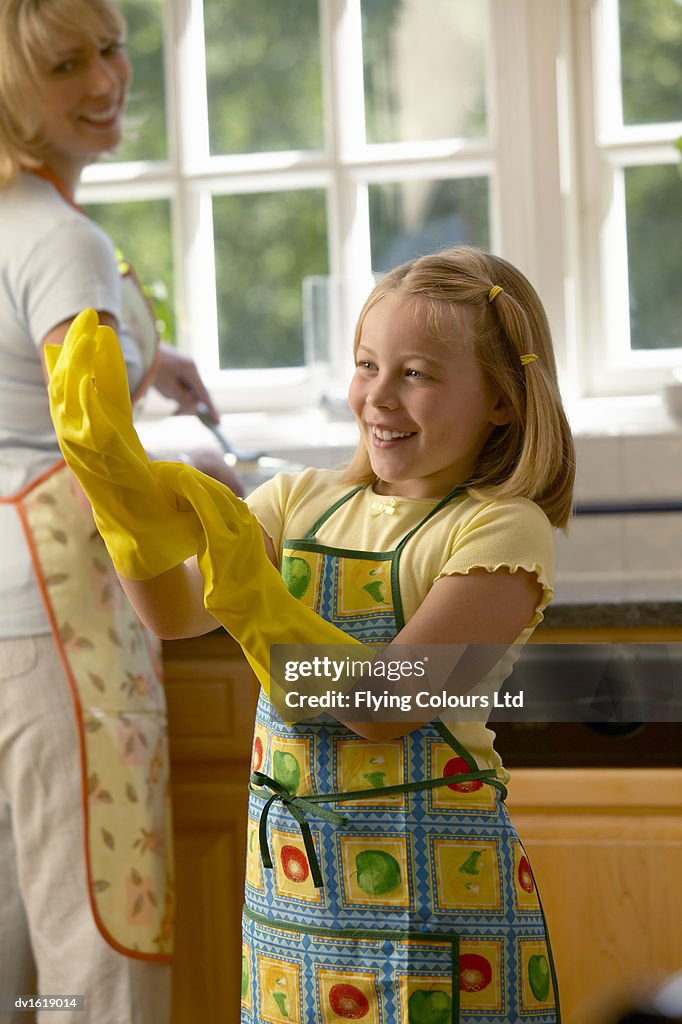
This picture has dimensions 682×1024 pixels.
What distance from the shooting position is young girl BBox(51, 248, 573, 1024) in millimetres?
696

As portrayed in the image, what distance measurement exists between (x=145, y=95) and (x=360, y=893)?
1823mm

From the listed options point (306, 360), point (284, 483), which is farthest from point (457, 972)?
point (306, 360)

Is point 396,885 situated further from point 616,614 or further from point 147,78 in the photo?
point 147,78

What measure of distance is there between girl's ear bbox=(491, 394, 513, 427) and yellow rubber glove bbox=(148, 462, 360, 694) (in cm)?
18

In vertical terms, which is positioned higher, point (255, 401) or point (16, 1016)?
point (255, 401)

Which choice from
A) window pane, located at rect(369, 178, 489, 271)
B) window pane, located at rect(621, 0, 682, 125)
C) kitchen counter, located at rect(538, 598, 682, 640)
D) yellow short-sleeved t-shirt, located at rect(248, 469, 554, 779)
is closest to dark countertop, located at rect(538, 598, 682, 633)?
kitchen counter, located at rect(538, 598, 682, 640)

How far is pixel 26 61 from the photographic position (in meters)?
1.21

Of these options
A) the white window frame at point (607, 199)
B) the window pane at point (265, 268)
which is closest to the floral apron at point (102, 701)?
the window pane at point (265, 268)

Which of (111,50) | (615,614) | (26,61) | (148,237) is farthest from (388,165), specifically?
(615,614)

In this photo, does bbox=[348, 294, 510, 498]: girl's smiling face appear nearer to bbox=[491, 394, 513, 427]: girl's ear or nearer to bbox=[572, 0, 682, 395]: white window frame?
bbox=[491, 394, 513, 427]: girl's ear

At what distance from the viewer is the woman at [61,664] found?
1.23 metres

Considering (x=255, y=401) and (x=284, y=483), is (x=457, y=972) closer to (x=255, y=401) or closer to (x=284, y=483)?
(x=284, y=483)

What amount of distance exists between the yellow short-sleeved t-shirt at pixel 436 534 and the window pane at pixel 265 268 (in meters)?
1.46

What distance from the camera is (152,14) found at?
2189 millimetres
